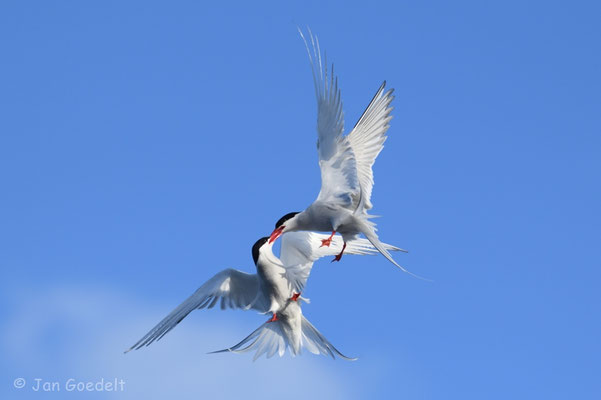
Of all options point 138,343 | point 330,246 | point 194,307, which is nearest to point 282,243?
point 330,246

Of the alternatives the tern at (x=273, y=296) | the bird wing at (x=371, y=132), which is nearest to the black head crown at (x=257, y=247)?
the tern at (x=273, y=296)

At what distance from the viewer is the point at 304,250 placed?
22.2 ft

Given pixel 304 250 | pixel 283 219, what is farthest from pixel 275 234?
pixel 304 250

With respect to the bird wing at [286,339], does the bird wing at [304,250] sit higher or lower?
higher

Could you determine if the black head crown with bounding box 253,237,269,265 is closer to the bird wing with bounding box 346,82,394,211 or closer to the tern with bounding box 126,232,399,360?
the tern with bounding box 126,232,399,360

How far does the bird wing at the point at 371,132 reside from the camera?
750 cm

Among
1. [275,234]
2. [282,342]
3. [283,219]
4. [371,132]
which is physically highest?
[371,132]

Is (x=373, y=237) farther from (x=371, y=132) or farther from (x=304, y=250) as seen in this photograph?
(x=371, y=132)

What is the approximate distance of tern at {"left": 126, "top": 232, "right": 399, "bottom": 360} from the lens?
617cm

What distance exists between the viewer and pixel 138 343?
5.93m

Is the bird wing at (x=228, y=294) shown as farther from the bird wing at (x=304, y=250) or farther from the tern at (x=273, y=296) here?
the bird wing at (x=304, y=250)

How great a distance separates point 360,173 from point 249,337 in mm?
2066

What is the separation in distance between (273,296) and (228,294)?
0.64 metres

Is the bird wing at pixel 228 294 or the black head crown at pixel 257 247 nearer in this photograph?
the black head crown at pixel 257 247
